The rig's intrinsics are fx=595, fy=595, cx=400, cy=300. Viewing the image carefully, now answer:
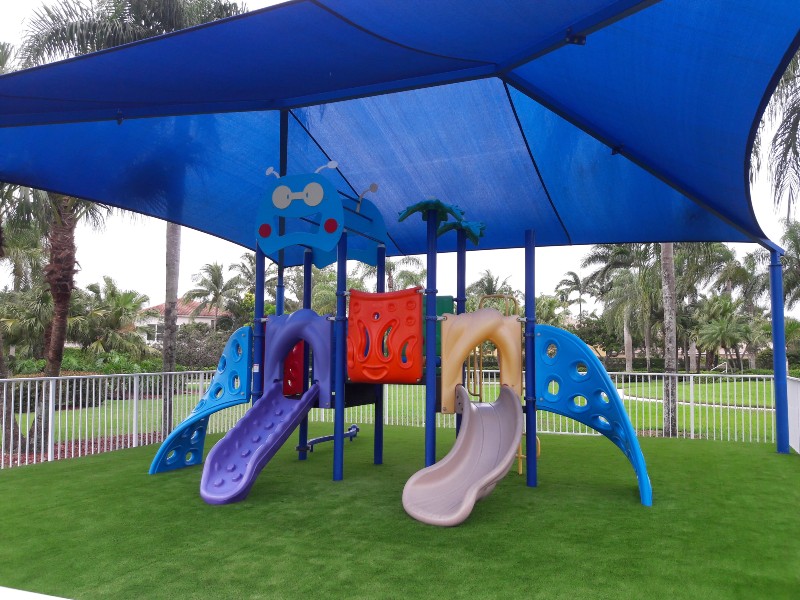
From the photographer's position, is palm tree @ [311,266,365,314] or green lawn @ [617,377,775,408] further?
palm tree @ [311,266,365,314]

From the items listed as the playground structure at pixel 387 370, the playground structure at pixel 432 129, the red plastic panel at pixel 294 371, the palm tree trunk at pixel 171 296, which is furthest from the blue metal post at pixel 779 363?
the palm tree trunk at pixel 171 296

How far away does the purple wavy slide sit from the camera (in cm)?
549

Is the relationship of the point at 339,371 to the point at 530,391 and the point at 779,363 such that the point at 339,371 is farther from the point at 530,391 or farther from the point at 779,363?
the point at 779,363

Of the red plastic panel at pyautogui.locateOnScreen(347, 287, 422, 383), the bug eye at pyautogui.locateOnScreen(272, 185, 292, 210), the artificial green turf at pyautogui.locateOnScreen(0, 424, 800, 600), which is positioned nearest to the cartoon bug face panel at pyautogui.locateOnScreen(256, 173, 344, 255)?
the bug eye at pyautogui.locateOnScreen(272, 185, 292, 210)

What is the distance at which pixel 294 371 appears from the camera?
7441mm

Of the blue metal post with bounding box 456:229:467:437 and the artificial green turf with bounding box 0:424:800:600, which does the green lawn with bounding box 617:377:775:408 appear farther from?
the blue metal post with bounding box 456:229:467:437

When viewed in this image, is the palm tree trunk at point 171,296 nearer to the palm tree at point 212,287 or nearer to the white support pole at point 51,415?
the white support pole at point 51,415

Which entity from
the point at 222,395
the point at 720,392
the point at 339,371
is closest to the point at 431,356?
the point at 339,371

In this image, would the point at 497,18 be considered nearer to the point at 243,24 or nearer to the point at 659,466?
the point at 243,24

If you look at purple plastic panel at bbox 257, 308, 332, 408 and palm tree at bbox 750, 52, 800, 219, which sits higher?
palm tree at bbox 750, 52, 800, 219

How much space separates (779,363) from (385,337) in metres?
6.09

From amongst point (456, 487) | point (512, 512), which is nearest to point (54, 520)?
point (456, 487)

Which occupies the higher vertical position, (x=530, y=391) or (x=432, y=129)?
(x=432, y=129)

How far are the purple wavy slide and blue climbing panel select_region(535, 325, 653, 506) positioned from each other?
8.16ft
